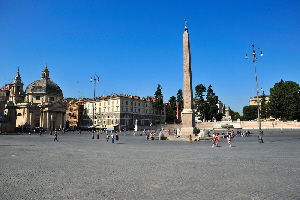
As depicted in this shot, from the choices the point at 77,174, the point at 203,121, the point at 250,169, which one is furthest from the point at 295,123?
the point at 77,174

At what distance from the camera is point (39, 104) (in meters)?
78.8

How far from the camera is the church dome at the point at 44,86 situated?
81375 mm

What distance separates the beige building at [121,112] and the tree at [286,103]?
36424mm

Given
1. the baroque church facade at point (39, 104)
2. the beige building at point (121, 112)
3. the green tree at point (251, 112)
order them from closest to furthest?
the baroque church facade at point (39, 104) < the beige building at point (121, 112) < the green tree at point (251, 112)

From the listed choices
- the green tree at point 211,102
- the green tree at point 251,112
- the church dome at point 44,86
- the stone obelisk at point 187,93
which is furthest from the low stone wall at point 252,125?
the stone obelisk at point 187,93

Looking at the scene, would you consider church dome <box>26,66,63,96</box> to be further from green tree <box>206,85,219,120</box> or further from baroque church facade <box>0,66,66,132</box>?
green tree <box>206,85,219,120</box>

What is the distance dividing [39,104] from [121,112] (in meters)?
24.8

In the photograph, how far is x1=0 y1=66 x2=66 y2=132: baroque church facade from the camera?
7475cm

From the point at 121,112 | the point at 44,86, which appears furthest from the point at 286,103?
the point at 44,86

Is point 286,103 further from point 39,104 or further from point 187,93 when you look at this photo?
point 39,104

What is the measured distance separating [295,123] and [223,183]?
6499 centimetres

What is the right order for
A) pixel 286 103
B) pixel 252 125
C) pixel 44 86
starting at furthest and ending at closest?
1. pixel 44 86
2. pixel 252 125
3. pixel 286 103

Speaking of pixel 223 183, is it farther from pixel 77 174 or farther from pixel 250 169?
pixel 77 174

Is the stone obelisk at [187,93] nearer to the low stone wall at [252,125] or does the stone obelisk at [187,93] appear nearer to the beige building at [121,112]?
the low stone wall at [252,125]
